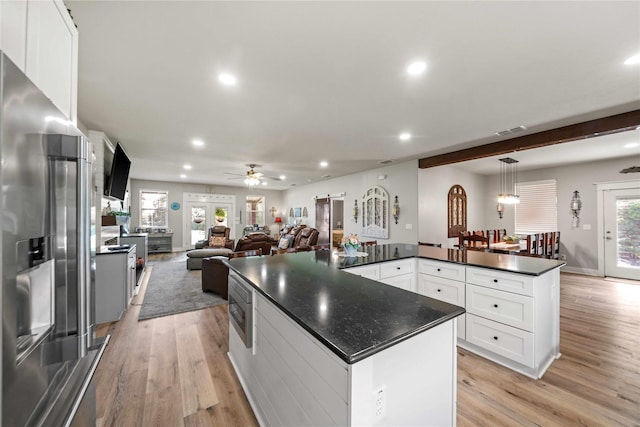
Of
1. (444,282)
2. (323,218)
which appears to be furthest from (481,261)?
(323,218)

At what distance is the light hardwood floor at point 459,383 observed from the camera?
1.76 metres

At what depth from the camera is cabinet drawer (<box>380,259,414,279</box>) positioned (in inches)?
104

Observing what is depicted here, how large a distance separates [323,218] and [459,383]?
6788 millimetres

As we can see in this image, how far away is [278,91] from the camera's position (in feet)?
8.46

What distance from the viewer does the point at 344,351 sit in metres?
0.90

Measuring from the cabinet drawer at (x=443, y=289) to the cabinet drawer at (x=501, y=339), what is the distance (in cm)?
19

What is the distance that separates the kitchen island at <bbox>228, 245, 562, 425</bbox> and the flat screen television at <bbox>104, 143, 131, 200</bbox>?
10.9 feet

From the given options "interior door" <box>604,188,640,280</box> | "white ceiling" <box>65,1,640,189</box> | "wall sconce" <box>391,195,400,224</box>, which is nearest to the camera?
"white ceiling" <box>65,1,640,189</box>

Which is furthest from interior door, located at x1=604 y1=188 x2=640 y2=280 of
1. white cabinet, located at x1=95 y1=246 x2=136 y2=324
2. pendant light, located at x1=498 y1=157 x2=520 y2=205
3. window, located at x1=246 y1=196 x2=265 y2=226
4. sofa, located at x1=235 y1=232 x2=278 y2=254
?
window, located at x1=246 y1=196 x2=265 y2=226

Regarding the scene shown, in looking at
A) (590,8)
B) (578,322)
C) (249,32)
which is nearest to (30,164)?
(249,32)

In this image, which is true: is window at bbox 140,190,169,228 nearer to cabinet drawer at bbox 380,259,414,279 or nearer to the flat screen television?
the flat screen television

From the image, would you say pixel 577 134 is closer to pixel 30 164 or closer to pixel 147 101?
pixel 30 164

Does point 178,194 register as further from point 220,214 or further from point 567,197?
point 567,197

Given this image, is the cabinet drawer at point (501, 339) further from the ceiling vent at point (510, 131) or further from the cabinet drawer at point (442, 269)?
the ceiling vent at point (510, 131)
